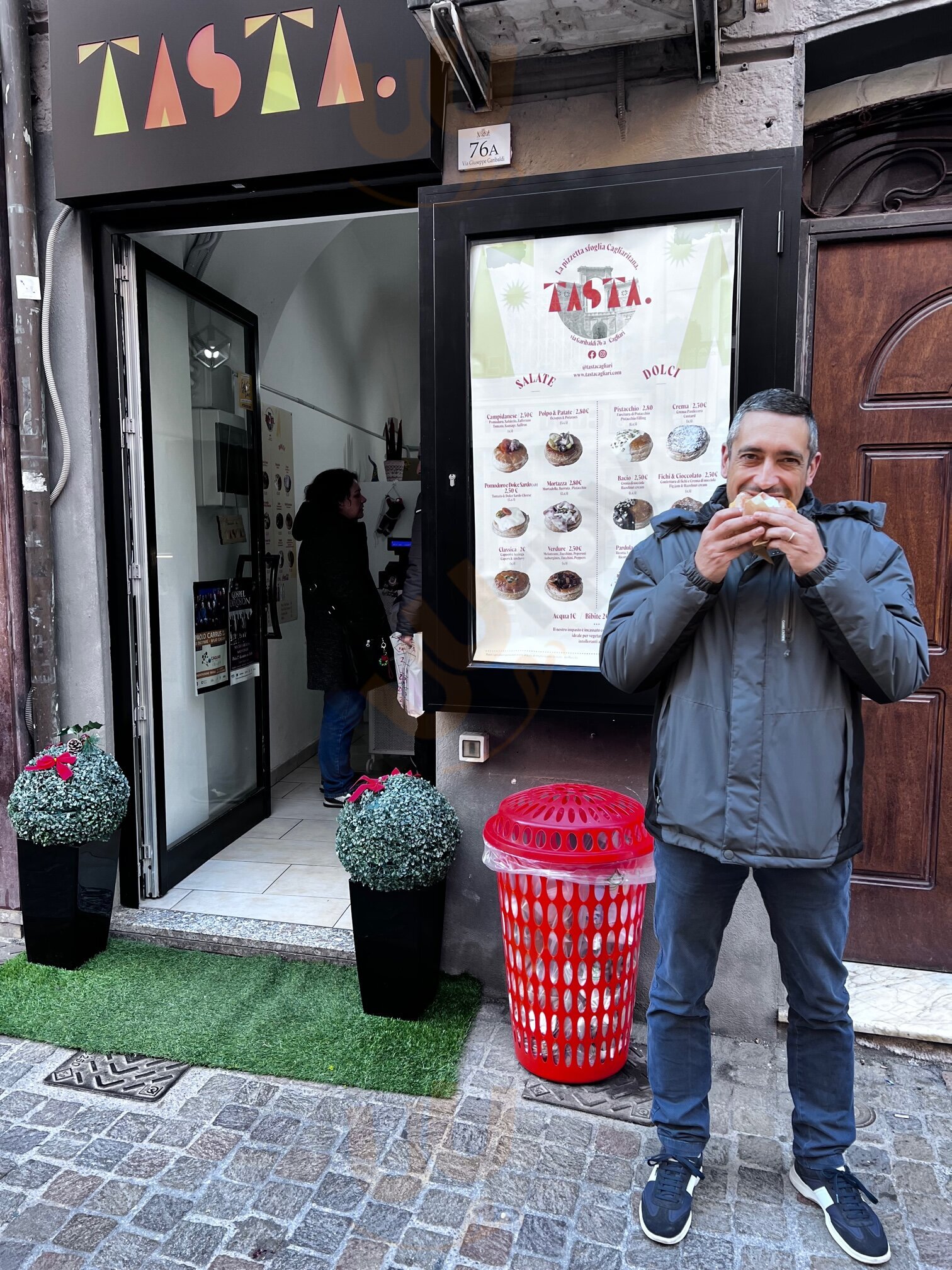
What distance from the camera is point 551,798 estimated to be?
2.81 metres

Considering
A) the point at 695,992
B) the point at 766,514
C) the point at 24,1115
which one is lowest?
the point at 24,1115

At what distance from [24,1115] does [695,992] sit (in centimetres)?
208

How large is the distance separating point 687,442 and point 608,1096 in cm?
212

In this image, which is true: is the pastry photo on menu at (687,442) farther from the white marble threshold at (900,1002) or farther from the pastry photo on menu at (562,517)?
the white marble threshold at (900,1002)

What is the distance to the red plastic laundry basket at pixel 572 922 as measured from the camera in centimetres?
263

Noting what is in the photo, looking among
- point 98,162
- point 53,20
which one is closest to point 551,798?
point 98,162

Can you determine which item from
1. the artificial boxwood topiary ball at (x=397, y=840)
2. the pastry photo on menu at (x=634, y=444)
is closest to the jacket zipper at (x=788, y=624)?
the pastry photo on menu at (x=634, y=444)

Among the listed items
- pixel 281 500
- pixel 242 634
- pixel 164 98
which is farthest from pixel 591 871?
pixel 281 500

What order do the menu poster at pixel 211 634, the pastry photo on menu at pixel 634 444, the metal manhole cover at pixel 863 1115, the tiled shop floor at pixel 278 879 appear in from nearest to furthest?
the metal manhole cover at pixel 863 1115 → the pastry photo on menu at pixel 634 444 → the tiled shop floor at pixel 278 879 → the menu poster at pixel 211 634

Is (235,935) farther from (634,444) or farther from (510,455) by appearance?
(634,444)

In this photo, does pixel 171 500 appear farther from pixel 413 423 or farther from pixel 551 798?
pixel 413 423

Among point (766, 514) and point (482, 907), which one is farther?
point (482, 907)

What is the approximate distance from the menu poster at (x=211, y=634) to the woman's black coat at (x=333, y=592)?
0.66 m

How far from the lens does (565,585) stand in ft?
9.84
